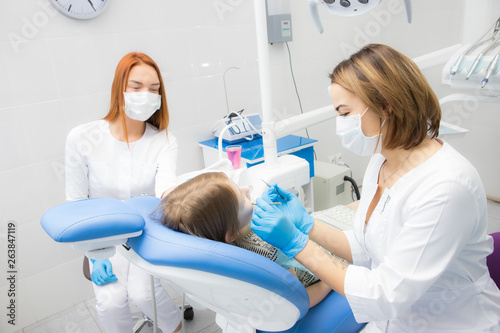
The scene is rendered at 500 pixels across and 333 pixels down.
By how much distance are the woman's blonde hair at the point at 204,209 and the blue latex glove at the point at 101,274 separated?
2.03ft

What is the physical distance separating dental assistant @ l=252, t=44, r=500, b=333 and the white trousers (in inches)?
29.0

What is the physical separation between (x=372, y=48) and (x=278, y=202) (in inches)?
21.5

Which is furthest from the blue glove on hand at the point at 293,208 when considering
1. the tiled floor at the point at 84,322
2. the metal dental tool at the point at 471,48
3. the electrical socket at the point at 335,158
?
the electrical socket at the point at 335,158

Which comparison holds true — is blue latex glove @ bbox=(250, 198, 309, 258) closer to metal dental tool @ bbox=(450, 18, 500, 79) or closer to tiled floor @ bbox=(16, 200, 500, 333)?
tiled floor @ bbox=(16, 200, 500, 333)

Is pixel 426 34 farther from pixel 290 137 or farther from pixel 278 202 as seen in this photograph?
pixel 278 202

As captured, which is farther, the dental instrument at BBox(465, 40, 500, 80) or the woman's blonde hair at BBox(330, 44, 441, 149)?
the dental instrument at BBox(465, 40, 500, 80)

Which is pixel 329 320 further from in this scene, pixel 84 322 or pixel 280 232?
pixel 84 322

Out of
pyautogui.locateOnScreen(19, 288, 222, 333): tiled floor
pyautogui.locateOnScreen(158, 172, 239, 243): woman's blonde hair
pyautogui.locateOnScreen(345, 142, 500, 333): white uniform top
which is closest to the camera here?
pyautogui.locateOnScreen(345, 142, 500, 333): white uniform top

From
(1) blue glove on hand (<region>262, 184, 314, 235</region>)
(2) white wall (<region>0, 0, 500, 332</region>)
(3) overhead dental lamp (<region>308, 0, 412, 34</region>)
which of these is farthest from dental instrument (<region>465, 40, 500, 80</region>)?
(2) white wall (<region>0, 0, 500, 332</region>)

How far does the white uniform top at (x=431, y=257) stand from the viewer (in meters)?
0.82

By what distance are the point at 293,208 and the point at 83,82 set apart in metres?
1.42

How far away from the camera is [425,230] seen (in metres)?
0.82

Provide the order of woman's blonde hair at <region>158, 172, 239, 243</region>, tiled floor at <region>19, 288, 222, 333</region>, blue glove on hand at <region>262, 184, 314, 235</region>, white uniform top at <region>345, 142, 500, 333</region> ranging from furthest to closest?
tiled floor at <region>19, 288, 222, 333</region> < blue glove on hand at <region>262, 184, 314, 235</region> < woman's blonde hair at <region>158, 172, 239, 243</region> < white uniform top at <region>345, 142, 500, 333</region>

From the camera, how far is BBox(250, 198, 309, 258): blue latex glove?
951mm
